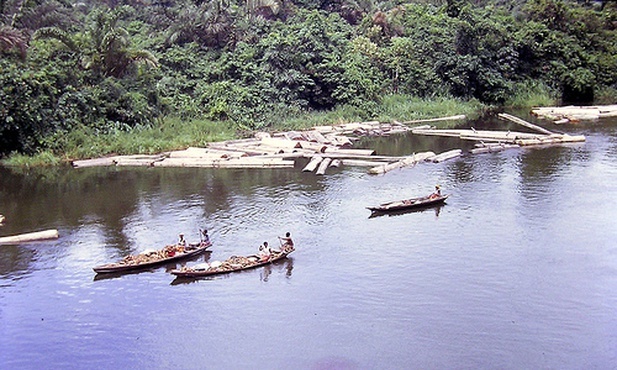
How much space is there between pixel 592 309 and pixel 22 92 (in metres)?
A: 24.3

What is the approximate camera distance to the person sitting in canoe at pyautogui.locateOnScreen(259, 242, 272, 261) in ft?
61.3

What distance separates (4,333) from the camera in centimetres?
1543

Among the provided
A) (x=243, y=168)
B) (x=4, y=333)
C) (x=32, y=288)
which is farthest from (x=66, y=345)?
(x=243, y=168)

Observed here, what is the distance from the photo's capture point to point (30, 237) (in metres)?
21.1

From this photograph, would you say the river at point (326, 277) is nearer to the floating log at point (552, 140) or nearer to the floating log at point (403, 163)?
the floating log at point (403, 163)

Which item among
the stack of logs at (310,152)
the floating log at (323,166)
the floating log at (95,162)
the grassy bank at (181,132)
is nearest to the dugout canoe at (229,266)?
the floating log at (323,166)

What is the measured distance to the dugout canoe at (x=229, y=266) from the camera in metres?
18.0

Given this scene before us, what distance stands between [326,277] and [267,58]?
79.4ft

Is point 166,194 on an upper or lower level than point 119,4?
lower

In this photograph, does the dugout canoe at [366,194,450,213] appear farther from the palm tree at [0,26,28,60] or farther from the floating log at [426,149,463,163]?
the palm tree at [0,26,28,60]

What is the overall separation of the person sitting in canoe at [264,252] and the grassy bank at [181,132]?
14814mm

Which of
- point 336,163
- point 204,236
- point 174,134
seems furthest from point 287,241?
point 174,134

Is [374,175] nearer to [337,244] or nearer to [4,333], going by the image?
[337,244]

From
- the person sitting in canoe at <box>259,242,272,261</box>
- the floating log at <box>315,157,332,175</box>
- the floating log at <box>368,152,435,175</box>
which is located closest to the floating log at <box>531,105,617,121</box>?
the floating log at <box>368,152,435,175</box>
